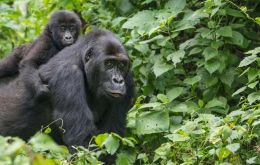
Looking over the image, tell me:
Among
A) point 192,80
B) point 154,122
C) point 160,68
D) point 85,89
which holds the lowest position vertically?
point 154,122

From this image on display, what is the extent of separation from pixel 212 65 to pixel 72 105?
1.44 metres

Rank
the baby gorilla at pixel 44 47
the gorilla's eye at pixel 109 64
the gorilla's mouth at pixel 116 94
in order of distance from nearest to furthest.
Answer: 1. the gorilla's mouth at pixel 116 94
2. the gorilla's eye at pixel 109 64
3. the baby gorilla at pixel 44 47

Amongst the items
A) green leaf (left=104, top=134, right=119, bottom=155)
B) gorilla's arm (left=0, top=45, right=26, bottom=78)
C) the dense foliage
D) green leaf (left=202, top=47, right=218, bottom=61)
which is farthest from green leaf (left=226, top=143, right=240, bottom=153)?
gorilla's arm (left=0, top=45, right=26, bottom=78)

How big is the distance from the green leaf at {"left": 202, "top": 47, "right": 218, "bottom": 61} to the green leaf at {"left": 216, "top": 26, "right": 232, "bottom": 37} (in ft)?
0.55

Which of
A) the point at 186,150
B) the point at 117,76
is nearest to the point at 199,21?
the point at 117,76

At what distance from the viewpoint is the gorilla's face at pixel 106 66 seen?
5.33 meters

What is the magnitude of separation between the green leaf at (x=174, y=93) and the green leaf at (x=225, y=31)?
631mm

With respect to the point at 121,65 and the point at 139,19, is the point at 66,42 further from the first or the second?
the point at 121,65

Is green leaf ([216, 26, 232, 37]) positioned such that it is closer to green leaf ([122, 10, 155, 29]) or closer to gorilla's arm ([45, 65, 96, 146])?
green leaf ([122, 10, 155, 29])

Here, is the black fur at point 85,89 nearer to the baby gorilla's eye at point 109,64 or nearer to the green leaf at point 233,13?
the baby gorilla's eye at point 109,64

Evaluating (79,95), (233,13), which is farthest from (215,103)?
(79,95)

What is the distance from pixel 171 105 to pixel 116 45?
2.82ft

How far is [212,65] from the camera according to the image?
5918 mm

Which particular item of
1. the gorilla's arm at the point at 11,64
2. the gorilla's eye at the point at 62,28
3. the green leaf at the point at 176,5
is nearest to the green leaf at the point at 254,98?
the green leaf at the point at 176,5
